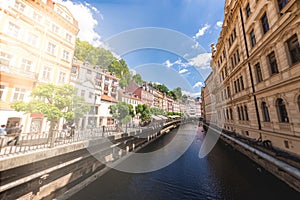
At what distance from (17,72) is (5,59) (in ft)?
4.76

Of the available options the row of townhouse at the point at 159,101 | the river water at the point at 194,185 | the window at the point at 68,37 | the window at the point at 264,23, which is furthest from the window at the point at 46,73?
the row of townhouse at the point at 159,101

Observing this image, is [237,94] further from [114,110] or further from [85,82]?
[85,82]

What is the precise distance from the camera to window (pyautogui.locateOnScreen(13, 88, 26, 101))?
468 inches

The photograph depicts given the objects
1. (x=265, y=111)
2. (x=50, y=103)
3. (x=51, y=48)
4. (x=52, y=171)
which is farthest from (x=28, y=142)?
(x=265, y=111)

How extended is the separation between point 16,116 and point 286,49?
2220 cm

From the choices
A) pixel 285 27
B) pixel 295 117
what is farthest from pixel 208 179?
pixel 285 27

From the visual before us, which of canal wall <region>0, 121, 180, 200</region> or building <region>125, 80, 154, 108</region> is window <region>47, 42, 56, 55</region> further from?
building <region>125, 80, 154, 108</region>

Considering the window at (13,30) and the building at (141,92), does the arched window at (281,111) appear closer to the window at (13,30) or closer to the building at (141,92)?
the window at (13,30)

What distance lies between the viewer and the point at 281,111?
28.9 feet

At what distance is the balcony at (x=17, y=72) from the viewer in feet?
35.8

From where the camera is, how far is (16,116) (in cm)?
1177

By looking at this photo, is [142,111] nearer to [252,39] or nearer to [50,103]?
[50,103]

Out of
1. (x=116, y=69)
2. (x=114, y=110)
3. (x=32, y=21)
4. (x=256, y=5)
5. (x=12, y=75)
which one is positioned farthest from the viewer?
(x=116, y=69)

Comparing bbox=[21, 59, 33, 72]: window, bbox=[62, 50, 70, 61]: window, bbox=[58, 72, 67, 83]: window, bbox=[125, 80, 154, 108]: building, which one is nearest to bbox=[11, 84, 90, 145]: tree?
bbox=[21, 59, 33, 72]: window
